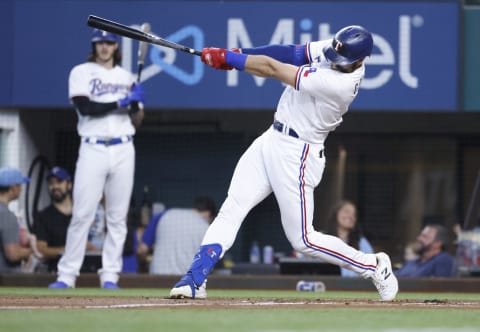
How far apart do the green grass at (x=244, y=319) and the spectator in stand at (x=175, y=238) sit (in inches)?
175

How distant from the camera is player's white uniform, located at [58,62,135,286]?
30.5 feet

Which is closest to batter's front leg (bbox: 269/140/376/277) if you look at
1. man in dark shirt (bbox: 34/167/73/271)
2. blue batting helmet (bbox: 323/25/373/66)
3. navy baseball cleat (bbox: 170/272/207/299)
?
blue batting helmet (bbox: 323/25/373/66)

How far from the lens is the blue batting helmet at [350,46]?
694cm

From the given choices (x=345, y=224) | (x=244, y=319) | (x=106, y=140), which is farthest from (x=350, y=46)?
(x=345, y=224)

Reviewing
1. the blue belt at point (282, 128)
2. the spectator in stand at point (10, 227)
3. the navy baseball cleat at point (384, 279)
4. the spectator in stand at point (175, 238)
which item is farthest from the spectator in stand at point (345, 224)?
the blue belt at point (282, 128)

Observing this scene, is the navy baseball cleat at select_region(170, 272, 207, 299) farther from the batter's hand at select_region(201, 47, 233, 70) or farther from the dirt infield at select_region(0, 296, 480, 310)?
the batter's hand at select_region(201, 47, 233, 70)

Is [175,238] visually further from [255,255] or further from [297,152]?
[297,152]

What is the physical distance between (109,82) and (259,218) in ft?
13.0

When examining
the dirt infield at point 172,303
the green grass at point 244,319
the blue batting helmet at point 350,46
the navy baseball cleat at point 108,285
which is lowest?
the navy baseball cleat at point 108,285

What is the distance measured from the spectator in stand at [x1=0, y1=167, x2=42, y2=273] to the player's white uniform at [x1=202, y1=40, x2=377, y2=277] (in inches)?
135

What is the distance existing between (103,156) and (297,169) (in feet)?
8.77

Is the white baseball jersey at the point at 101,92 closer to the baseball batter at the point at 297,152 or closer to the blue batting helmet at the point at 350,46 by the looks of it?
the baseball batter at the point at 297,152
